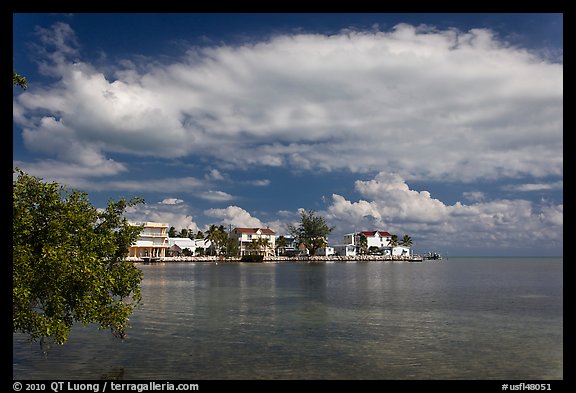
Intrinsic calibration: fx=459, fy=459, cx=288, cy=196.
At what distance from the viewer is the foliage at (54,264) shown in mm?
16609

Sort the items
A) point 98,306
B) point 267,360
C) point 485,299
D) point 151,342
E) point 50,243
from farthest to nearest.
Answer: point 485,299 → point 151,342 → point 267,360 → point 98,306 → point 50,243

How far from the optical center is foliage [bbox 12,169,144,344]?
16609 mm

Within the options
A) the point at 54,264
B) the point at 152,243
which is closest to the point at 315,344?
the point at 54,264

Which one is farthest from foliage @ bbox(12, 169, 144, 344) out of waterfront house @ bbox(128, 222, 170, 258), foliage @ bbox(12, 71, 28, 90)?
waterfront house @ bbox(128, 222, 170, 258)

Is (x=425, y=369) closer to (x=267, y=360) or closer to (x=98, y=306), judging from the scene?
(x=267, y=360)

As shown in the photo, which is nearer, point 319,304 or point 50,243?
point 50,243

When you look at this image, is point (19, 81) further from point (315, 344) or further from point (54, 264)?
point (315, 344)

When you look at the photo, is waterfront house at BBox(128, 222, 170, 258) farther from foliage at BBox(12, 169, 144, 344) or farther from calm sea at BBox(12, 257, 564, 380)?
foliage at BBox(12, 169, 144, 344)

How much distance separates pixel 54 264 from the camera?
55.2 ft

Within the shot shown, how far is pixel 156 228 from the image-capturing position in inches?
7087

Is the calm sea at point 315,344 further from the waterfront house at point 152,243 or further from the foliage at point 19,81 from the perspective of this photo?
the waterfront house at point 152,243
